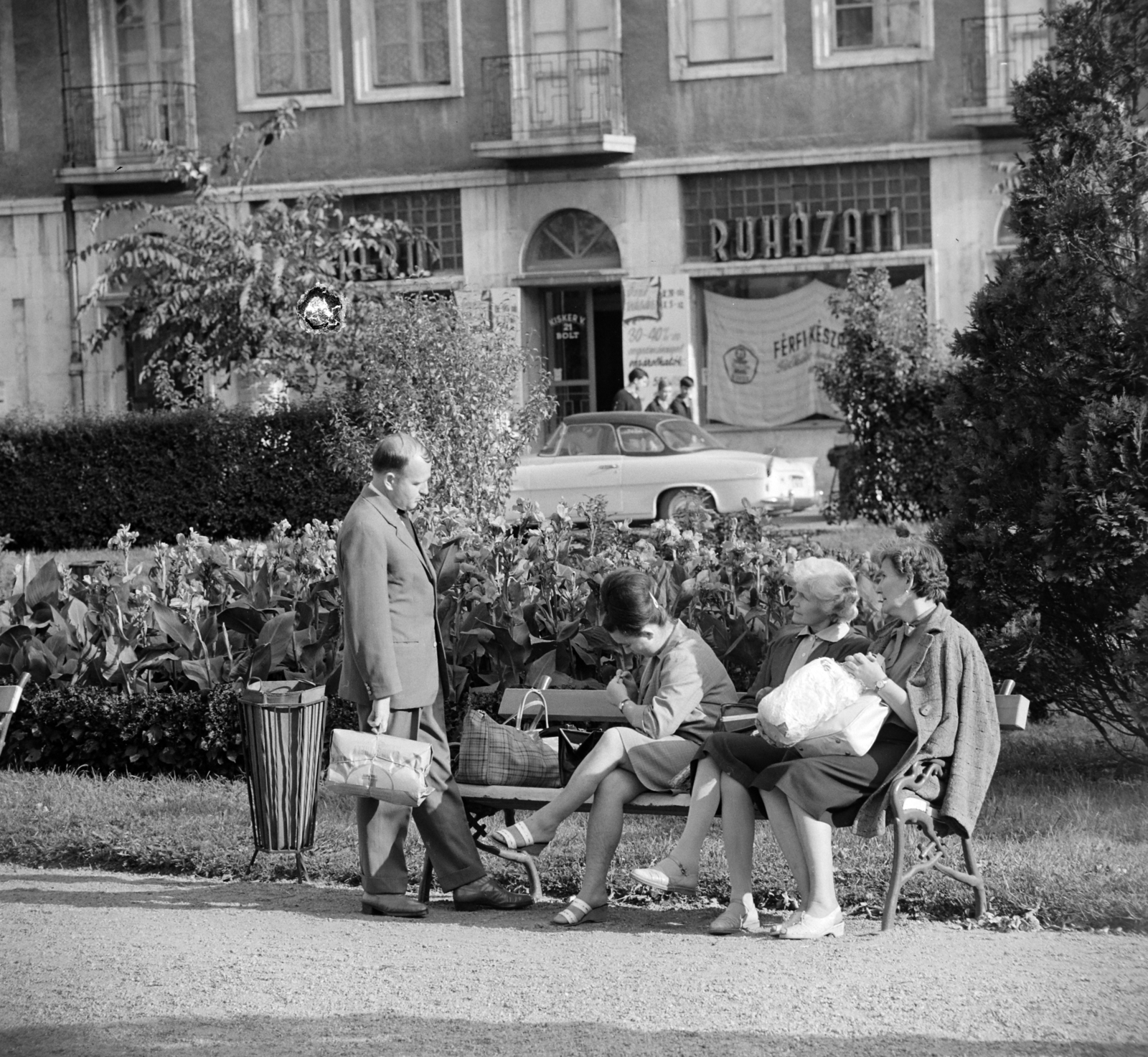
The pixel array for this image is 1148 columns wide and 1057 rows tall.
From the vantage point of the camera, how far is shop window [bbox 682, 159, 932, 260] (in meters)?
26.4

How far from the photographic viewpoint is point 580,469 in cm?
2059

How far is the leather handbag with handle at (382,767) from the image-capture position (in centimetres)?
630

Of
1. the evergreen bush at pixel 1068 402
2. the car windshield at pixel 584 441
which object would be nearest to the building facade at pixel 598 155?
the car windshield at pixel 584 441

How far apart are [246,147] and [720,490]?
38.9 feet

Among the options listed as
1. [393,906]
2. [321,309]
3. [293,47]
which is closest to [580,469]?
[321,309]

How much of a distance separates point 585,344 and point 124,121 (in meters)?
8.10

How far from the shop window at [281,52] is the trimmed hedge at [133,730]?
66.7ft

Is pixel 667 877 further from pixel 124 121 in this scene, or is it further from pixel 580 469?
pixel 124 121

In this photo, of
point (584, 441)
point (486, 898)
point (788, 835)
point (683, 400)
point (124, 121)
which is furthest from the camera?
point (124, 121)

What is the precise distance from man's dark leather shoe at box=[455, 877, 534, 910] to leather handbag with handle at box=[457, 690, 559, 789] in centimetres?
41

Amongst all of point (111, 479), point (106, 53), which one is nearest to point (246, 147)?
point (106, 53)

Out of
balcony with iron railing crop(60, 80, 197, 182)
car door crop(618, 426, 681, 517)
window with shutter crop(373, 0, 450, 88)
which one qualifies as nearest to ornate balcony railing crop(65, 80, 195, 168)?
balcony with iron railing crop(60, 80, 197, 182)

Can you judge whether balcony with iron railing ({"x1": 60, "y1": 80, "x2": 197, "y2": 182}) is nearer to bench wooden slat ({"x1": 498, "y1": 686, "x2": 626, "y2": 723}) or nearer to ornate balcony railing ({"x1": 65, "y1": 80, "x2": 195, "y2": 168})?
ornate balcony railing ({"x1": 65, "y1": 80, "x2": 195, "y2": 168})

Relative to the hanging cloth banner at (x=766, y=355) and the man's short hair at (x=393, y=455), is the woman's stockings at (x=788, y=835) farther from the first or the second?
the hanging cloth banner at (x=766, y=355)
